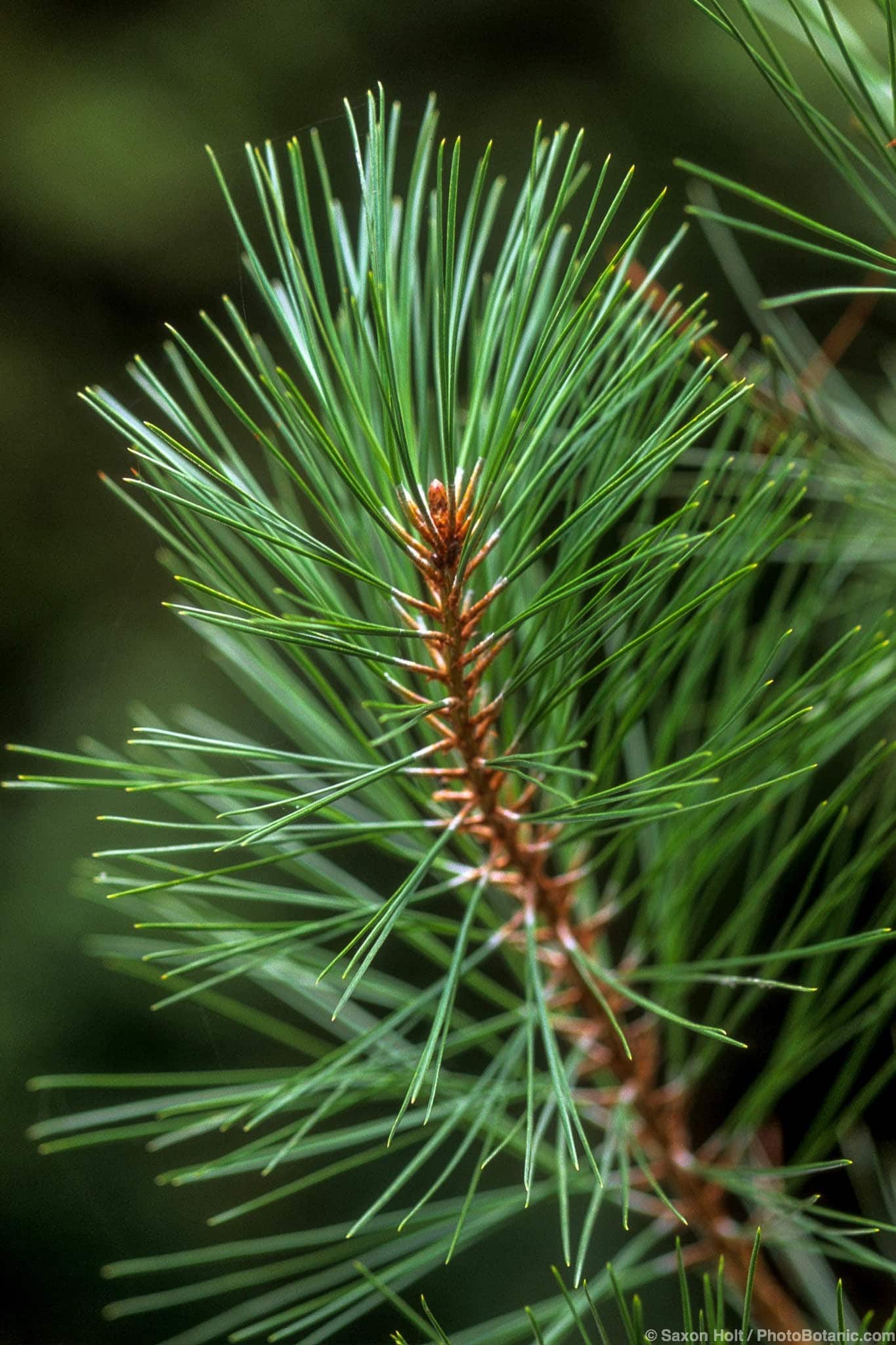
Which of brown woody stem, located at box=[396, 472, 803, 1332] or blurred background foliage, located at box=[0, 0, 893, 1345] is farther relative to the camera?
blurred background foliage, located at box=[0, 0, 893, 1345]

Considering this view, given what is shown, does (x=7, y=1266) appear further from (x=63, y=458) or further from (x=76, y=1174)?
(x=63, y=458)

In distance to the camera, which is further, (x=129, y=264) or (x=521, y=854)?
(x=129, y=264)

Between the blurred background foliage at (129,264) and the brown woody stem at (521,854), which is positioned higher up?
the blurred background foliage at (129,264)

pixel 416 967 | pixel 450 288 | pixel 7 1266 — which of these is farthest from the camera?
pixel 416 967

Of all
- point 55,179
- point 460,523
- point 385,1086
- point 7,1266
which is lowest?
point 7,1266

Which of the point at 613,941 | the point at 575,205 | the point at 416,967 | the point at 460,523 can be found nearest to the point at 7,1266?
the point at 416,967

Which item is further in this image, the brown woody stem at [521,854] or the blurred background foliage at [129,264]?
the blurred background foliage at [129,264]

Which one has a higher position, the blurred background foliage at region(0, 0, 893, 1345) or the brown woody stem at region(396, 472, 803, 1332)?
the blurred background foliage at region(0, 0, 893, 1345)

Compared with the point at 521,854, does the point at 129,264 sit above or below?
above
